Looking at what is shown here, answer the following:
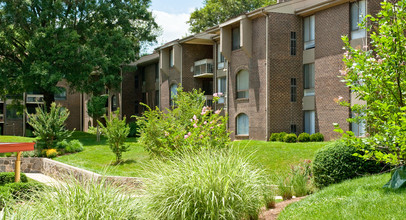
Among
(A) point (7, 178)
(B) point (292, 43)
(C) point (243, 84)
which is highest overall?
(B) point (292, 43)

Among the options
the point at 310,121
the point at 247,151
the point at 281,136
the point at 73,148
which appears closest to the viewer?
the point at 247,151

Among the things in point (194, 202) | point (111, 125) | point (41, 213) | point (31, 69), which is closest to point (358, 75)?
point (194, 202)

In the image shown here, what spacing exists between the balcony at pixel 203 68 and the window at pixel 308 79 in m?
9.30

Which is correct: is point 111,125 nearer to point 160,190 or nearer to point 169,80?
point 160,190

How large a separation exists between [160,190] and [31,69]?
2970cm

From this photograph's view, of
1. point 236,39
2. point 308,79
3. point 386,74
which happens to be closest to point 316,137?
point 308,79

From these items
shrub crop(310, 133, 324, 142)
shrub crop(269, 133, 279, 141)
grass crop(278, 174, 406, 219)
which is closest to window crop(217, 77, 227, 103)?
shrub crop(269, 133, 279, 141)

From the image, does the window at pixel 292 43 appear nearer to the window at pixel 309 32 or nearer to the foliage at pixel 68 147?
the window at pixel 309 32

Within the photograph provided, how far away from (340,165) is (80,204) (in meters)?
6.60

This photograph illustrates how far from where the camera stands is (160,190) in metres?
8.81

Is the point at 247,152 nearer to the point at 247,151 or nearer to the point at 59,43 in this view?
the point at 247,151

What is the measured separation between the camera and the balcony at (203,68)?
36.4 meters

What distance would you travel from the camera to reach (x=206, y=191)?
8.51 m

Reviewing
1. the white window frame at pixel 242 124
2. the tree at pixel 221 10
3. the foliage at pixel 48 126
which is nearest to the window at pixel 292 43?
the white window frame at pixel 242 124
